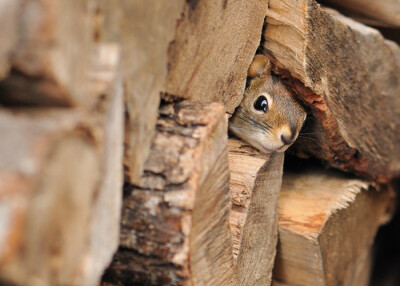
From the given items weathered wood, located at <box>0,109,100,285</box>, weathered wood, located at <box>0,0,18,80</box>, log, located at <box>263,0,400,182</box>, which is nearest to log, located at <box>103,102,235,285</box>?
weathered wood, located at <box>0,109,100,285</box>

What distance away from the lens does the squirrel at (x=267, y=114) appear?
1.55m

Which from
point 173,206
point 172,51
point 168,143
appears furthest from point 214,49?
point 173,206

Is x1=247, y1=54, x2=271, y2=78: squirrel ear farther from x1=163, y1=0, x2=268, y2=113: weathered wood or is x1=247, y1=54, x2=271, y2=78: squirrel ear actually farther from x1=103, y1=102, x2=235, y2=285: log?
x1=103, y1=102, x2=235, y2=285: log

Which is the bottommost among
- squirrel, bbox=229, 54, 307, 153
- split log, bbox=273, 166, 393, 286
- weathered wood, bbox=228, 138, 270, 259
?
split log, bbox=273, 166, 393, 286

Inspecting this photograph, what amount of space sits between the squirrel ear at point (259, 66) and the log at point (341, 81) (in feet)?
0.08

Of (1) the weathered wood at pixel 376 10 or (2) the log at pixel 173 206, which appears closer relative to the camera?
(2) the log at pixel 173 206

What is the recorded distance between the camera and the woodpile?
24.2 inches

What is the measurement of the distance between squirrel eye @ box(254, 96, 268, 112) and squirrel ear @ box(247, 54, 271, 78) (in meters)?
0.09

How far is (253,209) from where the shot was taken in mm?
1331

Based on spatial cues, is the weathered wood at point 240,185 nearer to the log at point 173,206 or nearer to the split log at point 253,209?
the split log at point 253,209

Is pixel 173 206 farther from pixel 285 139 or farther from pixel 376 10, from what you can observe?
pixel 376 10

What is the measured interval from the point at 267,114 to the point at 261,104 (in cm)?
4

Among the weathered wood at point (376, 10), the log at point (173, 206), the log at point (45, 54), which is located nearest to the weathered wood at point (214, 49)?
the log at point (173, 206)

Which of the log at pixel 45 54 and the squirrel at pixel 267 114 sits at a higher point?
the log at pixel 45 54
